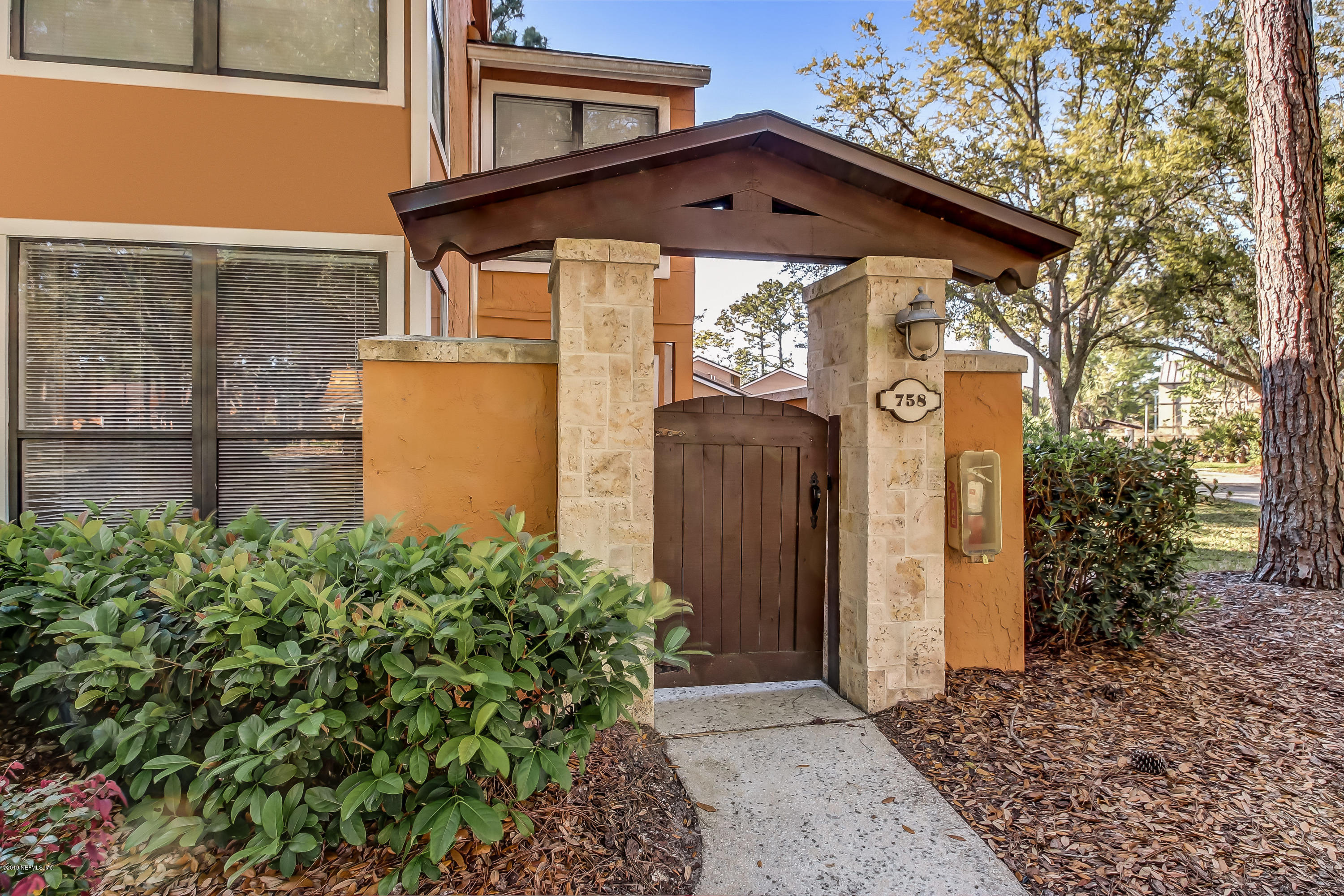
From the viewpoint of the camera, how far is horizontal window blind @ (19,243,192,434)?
14.3 ft

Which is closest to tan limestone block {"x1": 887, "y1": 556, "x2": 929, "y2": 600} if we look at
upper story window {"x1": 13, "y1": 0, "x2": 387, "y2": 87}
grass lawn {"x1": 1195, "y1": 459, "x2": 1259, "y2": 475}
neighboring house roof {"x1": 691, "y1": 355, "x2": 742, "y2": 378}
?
upper story window {"x1": 13, "y1": 0, "x2": 387, "y2": 87}

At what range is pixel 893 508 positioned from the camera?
3.86m

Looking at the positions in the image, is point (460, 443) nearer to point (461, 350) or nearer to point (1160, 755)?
point (461, 350)

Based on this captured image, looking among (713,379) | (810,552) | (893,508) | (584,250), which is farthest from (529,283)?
(713,379)

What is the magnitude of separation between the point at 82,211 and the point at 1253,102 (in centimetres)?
987

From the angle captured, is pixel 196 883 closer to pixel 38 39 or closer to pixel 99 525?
pixel 99 525

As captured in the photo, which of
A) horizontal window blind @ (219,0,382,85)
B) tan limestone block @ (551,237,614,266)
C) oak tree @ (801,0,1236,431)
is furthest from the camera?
oak tree @ (801,0,1236,431)

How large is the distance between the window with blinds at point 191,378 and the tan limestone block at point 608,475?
2.16 metres

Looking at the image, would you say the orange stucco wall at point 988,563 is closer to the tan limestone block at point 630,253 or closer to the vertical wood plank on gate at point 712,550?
the vertical wood plank on gate at point 712,550

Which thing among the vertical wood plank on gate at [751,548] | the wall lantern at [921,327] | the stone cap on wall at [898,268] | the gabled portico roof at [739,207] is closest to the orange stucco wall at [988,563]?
the wall lantern at [921,327]

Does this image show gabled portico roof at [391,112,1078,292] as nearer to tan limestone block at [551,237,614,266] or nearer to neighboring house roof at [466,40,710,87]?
tan limestone block at [551,237,614,266]

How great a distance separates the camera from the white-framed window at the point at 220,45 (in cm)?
441

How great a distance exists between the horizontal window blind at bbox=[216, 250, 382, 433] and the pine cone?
4.87 m

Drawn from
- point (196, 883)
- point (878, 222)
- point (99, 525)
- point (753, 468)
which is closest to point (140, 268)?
point (99, 525)
